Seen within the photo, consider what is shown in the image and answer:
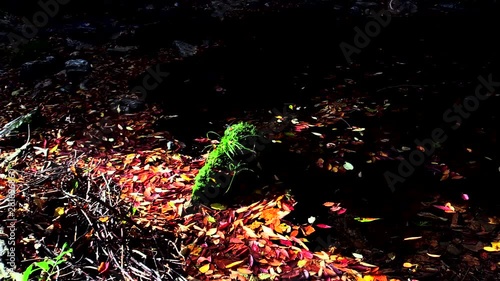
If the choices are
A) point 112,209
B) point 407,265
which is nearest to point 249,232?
point 112,209

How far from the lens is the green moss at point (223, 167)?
9.53 feet

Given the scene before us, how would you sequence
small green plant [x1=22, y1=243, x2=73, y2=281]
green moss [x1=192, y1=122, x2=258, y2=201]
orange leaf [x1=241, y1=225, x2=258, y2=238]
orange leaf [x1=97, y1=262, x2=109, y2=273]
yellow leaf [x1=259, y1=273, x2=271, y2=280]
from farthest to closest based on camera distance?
green moss [x1=192, y1=122, x2=258, y2=201]
orange leaf [x1=241, y1=225, x2=258, y2=238]
yellow leaf [x1=259, y1=273, x2=271, y2=280]
orange leaf [x1=97, y1=262, x2=109, y2=273]
small green plant [x1=22, y1=243, x2=73, y2=281]

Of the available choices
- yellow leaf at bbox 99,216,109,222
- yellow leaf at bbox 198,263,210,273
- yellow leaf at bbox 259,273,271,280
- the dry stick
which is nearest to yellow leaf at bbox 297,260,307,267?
yellow leaf at bbox 259,273,271,280

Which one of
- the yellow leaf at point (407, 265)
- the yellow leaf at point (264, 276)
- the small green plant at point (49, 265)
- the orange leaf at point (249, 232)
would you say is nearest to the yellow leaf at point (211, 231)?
the orange leaf at point (249, 232)

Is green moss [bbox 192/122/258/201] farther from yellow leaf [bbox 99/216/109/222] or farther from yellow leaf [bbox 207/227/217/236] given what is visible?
yellow leaf [bbox 99/216/109/222]

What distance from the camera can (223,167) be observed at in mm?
2996

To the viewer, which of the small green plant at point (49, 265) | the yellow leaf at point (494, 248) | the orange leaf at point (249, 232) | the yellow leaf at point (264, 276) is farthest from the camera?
the orange leaf at point (249, 232)

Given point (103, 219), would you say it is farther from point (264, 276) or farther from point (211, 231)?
point (264, 276)

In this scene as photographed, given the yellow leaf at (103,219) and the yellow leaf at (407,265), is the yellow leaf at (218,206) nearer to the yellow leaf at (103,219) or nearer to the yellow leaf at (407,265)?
the yellow leaf at (103,219)

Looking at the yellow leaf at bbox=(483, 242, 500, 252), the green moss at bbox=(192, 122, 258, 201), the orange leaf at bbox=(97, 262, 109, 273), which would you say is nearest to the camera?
the orange leaf at bbox=(97, 262, 109, 273)

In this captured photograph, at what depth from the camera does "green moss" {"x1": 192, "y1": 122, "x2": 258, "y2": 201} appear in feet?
9.53

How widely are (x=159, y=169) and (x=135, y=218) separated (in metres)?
0.80

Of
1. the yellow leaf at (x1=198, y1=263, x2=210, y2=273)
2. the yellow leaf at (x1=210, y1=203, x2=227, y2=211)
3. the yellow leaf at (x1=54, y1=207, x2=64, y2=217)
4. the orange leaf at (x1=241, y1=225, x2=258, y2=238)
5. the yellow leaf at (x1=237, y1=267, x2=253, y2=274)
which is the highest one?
the yellow leaf at (x1=54, y1=207, x2=64, y2=217)

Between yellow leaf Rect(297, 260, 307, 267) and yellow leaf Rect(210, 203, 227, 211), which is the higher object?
yellow leaf Rect(297, 260, 307, 267)
